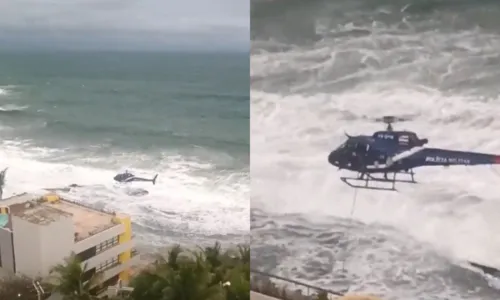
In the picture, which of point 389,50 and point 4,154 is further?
point 4,154

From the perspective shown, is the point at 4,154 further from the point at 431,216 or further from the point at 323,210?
the point at 431,216

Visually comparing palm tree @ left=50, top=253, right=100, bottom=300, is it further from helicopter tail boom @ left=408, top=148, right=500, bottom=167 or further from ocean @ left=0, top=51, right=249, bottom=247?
helicopter tail boom @ left=408, top=148, right=500, bottom=167

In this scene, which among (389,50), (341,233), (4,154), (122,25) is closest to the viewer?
(389,50)

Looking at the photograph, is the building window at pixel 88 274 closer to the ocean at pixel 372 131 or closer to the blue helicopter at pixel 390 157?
the ocean at pixel 372 131

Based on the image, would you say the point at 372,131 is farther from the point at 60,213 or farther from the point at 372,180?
the point at 60,213

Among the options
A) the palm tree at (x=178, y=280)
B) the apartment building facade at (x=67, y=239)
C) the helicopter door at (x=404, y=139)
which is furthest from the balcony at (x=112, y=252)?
the helicopter door at (x=404, y=139)

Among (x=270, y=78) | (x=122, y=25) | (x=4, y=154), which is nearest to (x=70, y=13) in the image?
(x=122, y=25)
